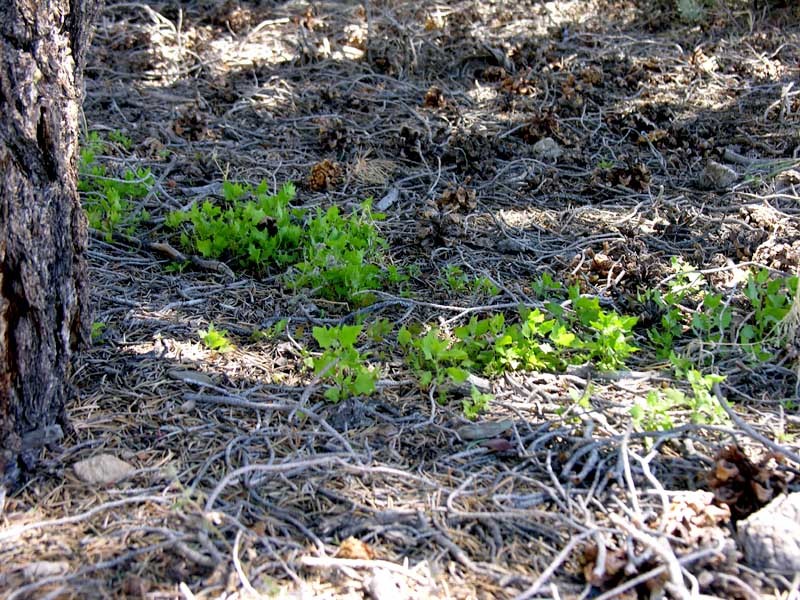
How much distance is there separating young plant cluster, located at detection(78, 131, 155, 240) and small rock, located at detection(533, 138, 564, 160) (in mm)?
2152

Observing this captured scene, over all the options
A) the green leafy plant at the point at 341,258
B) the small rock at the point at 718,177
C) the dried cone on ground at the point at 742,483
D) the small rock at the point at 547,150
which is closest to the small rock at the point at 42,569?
the green leafy plant at the point at 341,258

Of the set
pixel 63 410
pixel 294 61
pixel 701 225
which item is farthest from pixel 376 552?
pixel 294 61

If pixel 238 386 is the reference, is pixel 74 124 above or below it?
above

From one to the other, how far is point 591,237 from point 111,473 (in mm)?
2547

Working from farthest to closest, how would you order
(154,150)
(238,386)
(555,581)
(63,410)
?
(154,150) < (238,386) < (63,410) < (555,581)

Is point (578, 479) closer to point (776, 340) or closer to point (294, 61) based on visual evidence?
point (776, 340)

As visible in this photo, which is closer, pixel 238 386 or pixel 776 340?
pixel 238 386

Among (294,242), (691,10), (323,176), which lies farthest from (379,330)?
(691,10)

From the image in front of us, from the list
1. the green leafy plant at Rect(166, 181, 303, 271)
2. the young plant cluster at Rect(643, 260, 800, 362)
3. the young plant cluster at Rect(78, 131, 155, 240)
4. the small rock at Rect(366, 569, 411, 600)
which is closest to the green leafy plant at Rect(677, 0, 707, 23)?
the young plant cluster at Rect(643, 260, 800, 362)

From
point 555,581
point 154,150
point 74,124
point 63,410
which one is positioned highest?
point 74,124

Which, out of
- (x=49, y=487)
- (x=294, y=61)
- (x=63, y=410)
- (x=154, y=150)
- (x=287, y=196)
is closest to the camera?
(x=49, y=487)

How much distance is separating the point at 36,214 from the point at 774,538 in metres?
2.23

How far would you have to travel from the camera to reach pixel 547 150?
4.94 meters

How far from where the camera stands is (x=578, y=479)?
2.53 m
